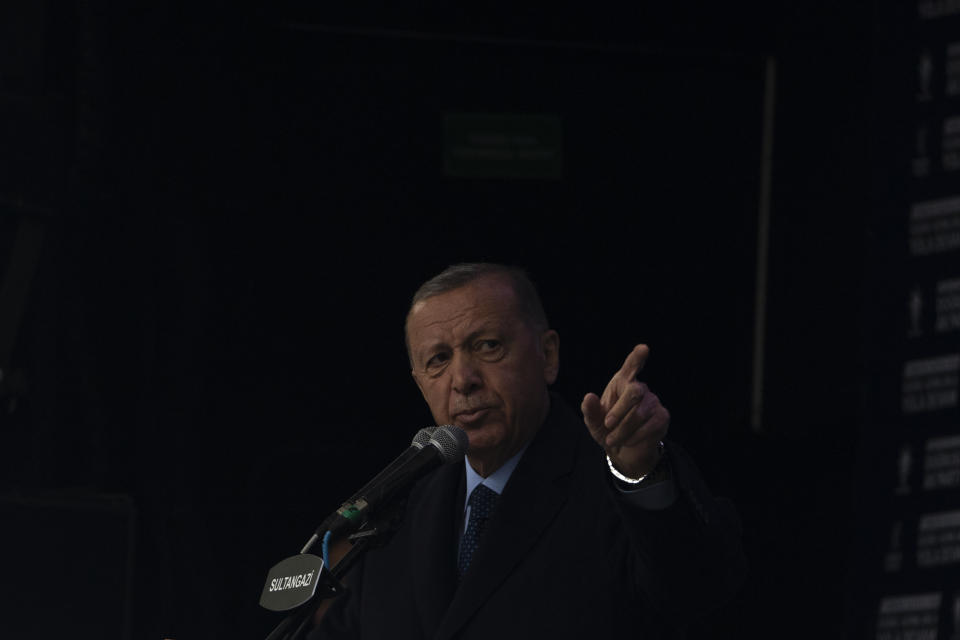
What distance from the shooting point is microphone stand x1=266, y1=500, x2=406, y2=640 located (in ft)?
6.35

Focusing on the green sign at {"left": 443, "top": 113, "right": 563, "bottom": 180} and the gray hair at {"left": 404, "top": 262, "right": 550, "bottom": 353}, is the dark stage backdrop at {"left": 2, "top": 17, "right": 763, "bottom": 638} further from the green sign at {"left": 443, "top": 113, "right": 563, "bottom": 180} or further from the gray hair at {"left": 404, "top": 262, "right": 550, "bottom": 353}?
the gray hair at {"left": 404, "top": 262, "right": 550, "bottom": 353}

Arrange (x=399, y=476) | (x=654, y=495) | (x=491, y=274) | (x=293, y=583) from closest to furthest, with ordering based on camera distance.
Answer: (x=293, y=583)
(x=399, y=476)
(x=654, y=495)
(x=491, y=274)

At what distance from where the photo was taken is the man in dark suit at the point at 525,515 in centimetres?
235

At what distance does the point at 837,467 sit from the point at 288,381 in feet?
6.81

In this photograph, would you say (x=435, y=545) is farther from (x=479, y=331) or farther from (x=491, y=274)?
(x=491, y=274)

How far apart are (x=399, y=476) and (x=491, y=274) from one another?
3.52ft

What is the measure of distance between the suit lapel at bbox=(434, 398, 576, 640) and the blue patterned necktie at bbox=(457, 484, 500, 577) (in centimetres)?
8

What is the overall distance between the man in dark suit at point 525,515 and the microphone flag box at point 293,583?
1.82 ft

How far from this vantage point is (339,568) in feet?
6.48

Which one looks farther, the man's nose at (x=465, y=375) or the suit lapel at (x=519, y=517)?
the man's nose at (x=465, y=375)

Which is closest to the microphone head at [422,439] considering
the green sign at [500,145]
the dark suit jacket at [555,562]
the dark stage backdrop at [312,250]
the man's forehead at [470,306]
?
the dark suit jacket at [555,562]

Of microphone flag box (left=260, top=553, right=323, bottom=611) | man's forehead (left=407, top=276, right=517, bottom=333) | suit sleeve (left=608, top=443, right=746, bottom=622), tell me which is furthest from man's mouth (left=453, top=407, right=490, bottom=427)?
microphone flag box (left=260, top=553, right=323, bottom=611)

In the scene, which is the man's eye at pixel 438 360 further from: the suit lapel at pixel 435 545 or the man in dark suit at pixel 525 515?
the suit lapel at pixel 435 545

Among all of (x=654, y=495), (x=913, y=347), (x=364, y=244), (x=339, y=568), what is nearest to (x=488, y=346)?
(x=654, y=495)
